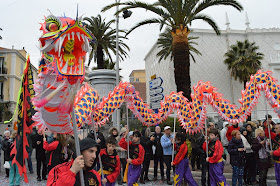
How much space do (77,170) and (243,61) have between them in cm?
2755

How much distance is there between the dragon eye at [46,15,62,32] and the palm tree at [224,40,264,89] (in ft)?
86.5

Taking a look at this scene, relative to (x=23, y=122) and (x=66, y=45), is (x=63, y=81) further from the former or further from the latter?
(x=23, y=122)

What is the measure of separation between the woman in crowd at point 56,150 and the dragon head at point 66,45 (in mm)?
4417

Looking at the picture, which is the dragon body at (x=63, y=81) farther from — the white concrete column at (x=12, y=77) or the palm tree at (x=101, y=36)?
the white concrete column at (x=12, y=77)

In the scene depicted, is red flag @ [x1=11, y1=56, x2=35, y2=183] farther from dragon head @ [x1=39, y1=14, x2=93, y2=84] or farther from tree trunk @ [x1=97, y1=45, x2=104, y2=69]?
tree trunk @ [x1=97, y1=45, x2=104, y2=69]

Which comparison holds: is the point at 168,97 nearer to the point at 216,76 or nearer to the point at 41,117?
the point at 41,117

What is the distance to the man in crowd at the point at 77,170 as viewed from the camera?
2346 millimetres

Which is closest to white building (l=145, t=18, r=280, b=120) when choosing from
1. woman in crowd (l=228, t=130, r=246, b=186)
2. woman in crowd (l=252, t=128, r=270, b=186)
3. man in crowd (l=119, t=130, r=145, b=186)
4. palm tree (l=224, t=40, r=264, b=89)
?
palm tree (l=224, t=40, r=264, b=89)

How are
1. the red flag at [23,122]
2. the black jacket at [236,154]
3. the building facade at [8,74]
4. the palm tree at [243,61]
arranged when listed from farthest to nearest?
the building facade at [8,74] → the palm tree at [243,61] → the black jacket at [236,154] → the red flag at [23,122]

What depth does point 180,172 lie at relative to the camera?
655 centimetres

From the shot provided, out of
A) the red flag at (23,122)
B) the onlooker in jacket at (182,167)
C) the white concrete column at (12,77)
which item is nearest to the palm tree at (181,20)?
the onlooker in jacket at (182,167)

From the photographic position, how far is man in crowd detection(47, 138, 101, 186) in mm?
2346

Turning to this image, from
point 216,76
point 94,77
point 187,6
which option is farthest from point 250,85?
point 216,76

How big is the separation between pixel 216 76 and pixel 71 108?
29888 mm
